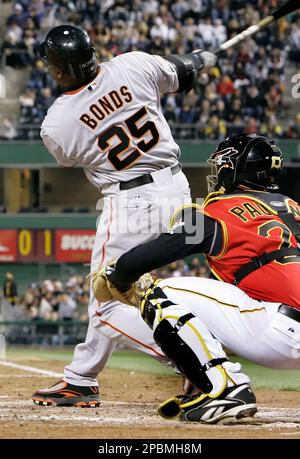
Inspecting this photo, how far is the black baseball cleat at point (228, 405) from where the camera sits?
169 inches

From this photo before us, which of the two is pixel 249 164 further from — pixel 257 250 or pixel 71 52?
pixel 71 52

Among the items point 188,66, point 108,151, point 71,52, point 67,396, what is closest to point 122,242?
point 108,151

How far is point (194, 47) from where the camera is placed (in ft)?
64.2

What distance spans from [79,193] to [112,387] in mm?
12606

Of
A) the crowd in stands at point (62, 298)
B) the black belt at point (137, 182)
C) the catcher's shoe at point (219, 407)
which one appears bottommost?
the crowd in stands at point (62, 298)

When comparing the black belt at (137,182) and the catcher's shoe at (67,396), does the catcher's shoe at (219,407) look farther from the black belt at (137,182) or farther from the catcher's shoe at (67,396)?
the black belt at (137,182)

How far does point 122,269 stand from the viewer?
4.40m

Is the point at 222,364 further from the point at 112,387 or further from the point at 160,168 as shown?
the point at 112,387

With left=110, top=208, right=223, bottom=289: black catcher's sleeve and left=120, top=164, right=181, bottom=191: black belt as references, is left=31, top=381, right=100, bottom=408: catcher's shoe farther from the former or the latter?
left=110, top=208, right=223, bottom=289: black catcher's sleeve

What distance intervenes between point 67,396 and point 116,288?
1.31m

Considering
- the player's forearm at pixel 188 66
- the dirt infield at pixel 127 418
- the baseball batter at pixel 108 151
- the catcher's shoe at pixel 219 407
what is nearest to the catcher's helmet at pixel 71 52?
the baseball batter at pixel 108 151

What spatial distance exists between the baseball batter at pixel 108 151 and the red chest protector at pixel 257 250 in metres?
1.04

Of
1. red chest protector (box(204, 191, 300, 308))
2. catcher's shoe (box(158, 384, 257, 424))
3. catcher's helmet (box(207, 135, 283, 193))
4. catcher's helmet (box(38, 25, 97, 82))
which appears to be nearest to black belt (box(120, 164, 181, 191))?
catcher's helmet (box(38, 25, 97, 82))

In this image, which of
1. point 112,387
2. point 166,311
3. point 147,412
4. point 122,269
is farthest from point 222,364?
point 112,387
